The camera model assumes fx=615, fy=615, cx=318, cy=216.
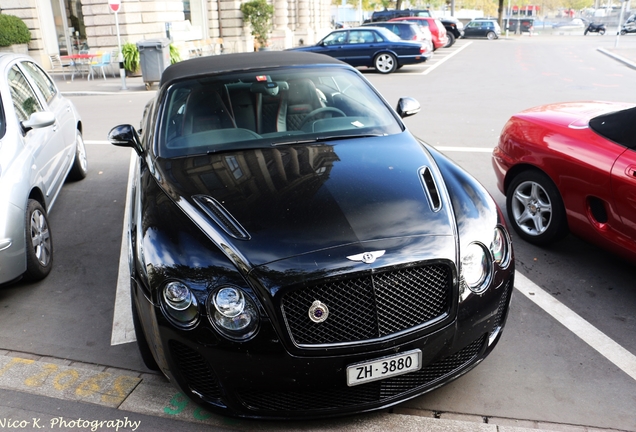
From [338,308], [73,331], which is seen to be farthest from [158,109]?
[338,308]

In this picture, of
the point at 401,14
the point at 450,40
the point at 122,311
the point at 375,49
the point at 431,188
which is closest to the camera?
the point at 431,188

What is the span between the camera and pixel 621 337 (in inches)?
150

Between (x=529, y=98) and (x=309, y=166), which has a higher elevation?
(x=309, y=166)

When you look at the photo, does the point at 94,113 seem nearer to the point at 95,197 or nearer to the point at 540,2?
the point at 95,197

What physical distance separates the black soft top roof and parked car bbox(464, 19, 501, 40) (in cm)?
4534

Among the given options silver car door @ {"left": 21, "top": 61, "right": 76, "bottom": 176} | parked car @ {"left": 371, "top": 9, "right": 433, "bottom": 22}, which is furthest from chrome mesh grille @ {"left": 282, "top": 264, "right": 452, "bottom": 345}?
parked car @ {"left": 371, "top": 9, "right": 433, "bottom": 22}

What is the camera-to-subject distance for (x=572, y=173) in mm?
4535

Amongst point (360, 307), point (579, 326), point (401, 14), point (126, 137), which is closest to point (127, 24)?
point (126, 137)

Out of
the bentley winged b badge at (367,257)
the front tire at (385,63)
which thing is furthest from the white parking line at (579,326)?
the front tire at (385,63)

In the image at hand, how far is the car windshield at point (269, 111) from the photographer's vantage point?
4.14 metres

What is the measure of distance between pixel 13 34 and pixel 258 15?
39.5 feet

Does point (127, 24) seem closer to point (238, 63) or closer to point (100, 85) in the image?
point (100, 85)

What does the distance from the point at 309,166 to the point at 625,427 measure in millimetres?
2134

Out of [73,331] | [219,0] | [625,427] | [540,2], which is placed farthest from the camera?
[540,2]
